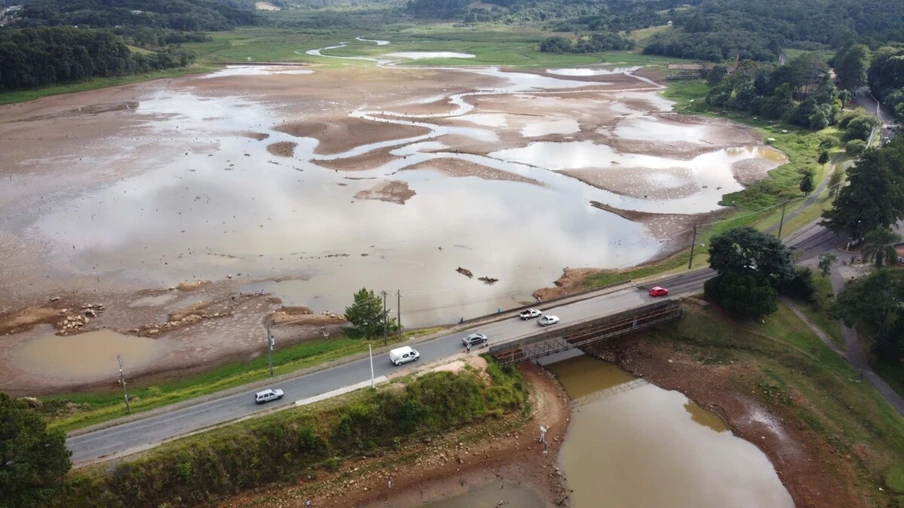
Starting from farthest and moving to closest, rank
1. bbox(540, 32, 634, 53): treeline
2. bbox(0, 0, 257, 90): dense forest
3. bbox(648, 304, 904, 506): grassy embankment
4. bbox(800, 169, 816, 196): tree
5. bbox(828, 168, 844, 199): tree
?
bbox(540, 32, 634, 53): treeline < bbox(0, 0, 257, 90): dense forest < bbox(800, 169, 816, 196): tree < bbox(828, 168, 844, 199): tree < bbox(648, 304, 904, 506): grassy embankment

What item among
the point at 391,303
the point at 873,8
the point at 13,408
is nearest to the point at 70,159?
the point at 391,303

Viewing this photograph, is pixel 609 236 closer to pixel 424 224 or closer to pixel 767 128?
pixel 424 224

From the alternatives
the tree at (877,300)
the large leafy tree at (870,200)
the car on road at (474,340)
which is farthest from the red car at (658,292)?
the large leafy tree at (870,200)

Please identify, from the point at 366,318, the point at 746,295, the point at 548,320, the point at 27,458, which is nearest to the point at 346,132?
the point at 366,318

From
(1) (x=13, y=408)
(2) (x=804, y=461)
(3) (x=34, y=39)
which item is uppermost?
(3) (x=34, y=39)

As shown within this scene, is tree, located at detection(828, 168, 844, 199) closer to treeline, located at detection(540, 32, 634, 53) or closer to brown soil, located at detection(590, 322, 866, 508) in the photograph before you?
brown soil, located at detection(590, 322, 866, 508)

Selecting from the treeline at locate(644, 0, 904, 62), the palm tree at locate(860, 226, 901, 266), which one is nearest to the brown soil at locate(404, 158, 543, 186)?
the palm tree at locate(860, 226, 901, 266)
